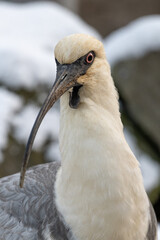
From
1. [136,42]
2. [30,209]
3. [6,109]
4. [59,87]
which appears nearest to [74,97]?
[59,87]

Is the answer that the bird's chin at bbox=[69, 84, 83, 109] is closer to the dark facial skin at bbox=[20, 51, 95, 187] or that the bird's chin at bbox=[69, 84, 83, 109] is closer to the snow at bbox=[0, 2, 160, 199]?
the dark facial skin at bbox=[20, 51, 95, 187]

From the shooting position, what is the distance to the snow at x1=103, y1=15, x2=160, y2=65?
5430 millimetres

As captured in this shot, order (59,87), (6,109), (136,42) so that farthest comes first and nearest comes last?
(136,42), (6,109), (59,87)

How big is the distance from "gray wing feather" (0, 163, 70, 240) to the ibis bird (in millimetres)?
18

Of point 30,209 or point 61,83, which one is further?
point 30,209

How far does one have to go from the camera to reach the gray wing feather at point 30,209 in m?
2.62

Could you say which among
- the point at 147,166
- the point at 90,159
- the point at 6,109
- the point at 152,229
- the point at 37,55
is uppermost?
the point at 90,159

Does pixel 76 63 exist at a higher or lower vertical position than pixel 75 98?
higher

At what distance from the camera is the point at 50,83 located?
496 centimetres

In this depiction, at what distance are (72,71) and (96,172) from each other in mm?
463

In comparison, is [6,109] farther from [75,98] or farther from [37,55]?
[75,98]

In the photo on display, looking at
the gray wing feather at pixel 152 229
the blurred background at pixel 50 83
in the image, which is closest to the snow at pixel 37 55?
the blurred background at pixel 50 83

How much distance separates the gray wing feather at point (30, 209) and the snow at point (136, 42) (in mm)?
2637

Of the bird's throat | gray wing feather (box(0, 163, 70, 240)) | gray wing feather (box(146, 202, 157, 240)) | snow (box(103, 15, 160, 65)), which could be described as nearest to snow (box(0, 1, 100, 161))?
snow (box(103, 15, 160, 65))
